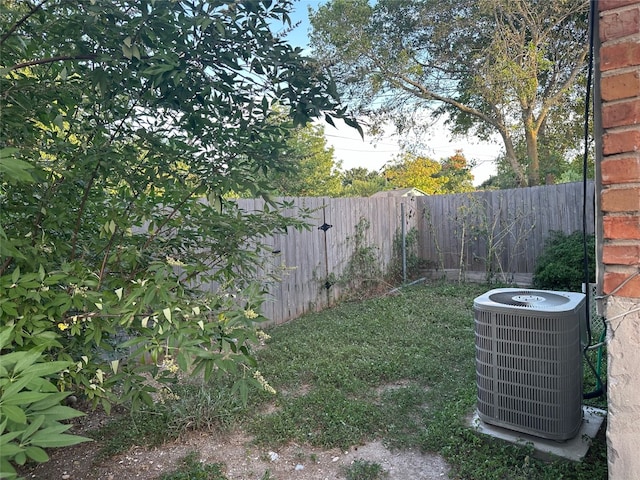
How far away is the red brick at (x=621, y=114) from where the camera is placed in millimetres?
1409

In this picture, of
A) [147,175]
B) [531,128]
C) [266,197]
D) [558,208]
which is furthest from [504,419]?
[531,128]

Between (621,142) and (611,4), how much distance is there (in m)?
0.47

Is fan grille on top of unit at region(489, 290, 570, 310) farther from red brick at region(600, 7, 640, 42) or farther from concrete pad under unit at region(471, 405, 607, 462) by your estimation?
red brick at region(600, 7, 640, 42)

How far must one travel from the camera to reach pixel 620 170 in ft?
4.76

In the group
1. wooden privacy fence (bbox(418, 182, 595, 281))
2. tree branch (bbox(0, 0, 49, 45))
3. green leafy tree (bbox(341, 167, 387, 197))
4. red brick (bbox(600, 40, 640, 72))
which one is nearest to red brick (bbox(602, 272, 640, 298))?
red brick (bbox(600, 40, 640, 72))

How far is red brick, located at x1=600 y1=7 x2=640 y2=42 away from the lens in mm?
1404

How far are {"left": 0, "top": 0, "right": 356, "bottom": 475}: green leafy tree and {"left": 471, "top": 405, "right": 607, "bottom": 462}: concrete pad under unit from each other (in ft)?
5.81

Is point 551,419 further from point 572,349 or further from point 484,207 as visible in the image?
point 484,207

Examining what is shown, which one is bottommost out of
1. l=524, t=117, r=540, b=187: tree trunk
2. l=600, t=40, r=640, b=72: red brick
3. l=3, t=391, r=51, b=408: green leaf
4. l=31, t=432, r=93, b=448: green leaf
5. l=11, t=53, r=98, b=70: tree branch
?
l=31, t=432, r=93, b=448: green leaf

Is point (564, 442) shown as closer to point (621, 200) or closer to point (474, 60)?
point (621, 200)

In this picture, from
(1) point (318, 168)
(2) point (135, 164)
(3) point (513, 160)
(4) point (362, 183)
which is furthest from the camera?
(4) point (362, 183)

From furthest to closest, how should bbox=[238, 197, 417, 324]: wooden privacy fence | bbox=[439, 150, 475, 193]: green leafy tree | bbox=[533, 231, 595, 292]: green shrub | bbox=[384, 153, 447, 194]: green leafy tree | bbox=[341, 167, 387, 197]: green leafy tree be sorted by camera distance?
bbox=[341, 167, 387, 197]: green leafy tree
bbox=[384, 153, 447, 194]: green leafy tree
bbox=[439, 150, 475, 193]: green leafy tree
bbox=[533, 231, 595, 292]: green shrub
bbox=[238, 197, 417, 324]: wooden privacy fence

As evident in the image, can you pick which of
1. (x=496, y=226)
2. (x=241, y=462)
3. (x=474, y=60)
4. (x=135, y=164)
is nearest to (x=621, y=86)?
(x=135, y=164)

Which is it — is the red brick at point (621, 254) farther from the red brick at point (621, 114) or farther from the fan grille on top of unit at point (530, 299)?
the fan grille on top of unit at point (530, 299)
